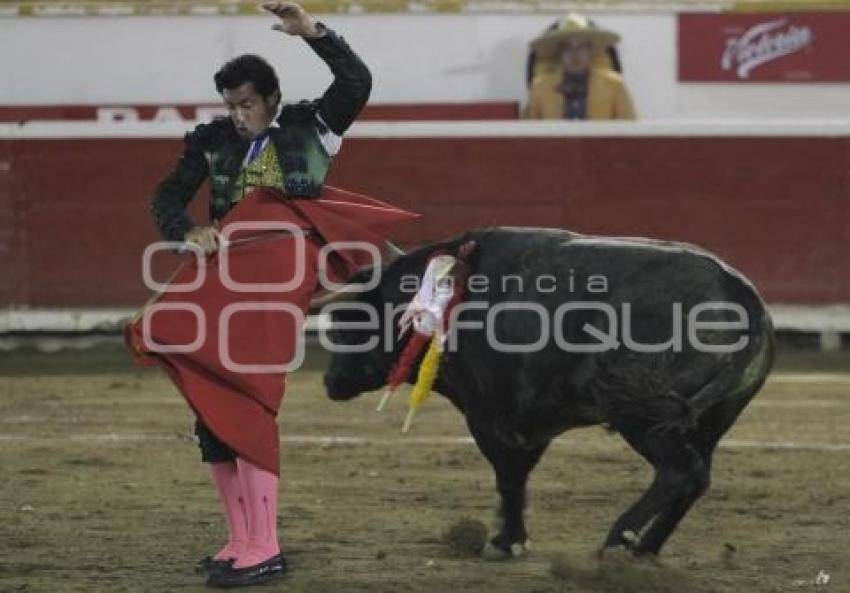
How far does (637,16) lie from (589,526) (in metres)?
6.32

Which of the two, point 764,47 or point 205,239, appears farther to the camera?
point 764,47

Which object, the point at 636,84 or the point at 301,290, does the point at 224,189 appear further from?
the point at 636,84

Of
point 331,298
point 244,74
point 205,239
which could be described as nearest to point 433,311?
point 331,298

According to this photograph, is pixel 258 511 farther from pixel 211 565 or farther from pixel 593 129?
pixel 593 129

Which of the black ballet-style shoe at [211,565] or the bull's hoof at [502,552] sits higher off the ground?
the black ballet-style shoe at [211,565]

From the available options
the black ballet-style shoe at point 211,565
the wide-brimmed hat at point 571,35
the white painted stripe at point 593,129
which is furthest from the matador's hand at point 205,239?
the wide-brimmed hat at point 571,35

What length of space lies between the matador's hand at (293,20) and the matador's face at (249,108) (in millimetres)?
166

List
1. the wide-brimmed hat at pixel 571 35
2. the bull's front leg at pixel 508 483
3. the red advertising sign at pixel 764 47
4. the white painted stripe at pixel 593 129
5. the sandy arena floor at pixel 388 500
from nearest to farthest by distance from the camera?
the sandy arena floor at pixel 388 500 < the bull's front leg at pixel 508 483 < the white painted stripe at pixel 593 129 < the wide-brimmed hat at pixel 571 35 < the red advertising sign at pixel 764 47

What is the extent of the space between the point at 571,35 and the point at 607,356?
6.22 m

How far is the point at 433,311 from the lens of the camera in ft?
13.1

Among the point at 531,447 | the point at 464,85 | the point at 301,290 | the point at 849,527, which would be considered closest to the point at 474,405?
the point at 531,447

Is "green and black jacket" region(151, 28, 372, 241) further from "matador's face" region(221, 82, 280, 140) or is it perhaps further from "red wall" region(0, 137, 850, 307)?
"red wall" region(0, 137, 850, 307)

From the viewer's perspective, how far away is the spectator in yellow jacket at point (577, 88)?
9.68 metres

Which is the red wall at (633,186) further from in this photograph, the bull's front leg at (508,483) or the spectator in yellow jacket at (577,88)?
the bull's front leg at (508,483)
